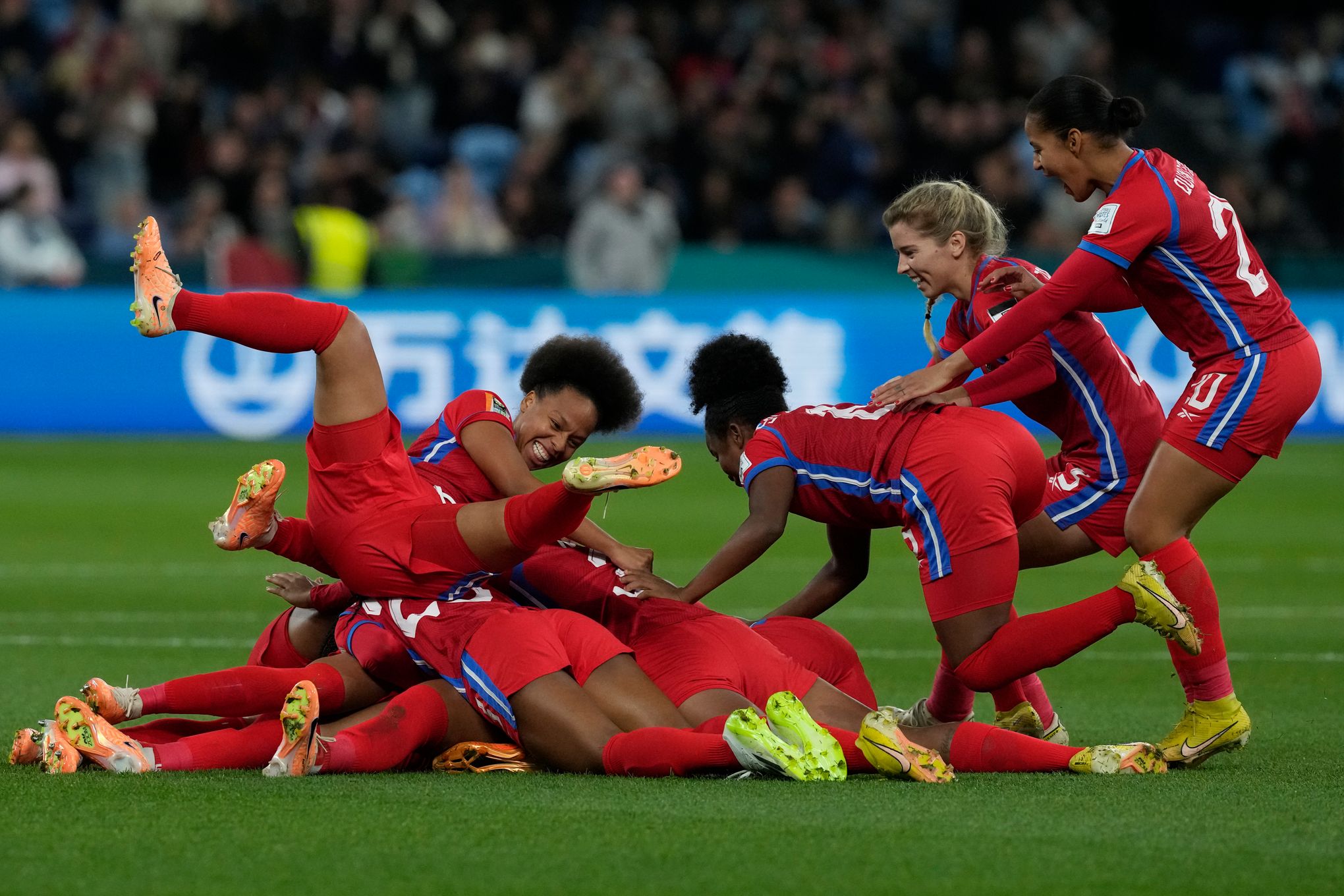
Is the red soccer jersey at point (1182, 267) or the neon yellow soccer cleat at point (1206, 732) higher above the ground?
the red soccer jersey at point (1182, 267)

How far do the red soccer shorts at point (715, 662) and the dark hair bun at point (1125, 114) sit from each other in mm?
1768

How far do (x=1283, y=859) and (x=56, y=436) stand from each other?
12.6 metres

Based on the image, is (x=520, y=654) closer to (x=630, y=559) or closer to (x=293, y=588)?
(x=630, y=559)

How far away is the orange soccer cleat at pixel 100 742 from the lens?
4.50 metres

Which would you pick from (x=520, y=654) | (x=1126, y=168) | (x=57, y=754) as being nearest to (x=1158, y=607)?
(x=1126, y=168)

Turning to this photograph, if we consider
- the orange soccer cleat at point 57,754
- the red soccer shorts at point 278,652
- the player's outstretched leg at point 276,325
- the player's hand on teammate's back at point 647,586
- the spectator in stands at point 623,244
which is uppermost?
the spectator in stands at point 623,244

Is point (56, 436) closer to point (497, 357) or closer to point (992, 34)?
point (497, 357)

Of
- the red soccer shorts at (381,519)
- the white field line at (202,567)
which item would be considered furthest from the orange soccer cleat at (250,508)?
the white field line at (202,567)

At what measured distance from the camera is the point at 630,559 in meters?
5.21

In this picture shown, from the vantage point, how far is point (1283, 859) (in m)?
3.63

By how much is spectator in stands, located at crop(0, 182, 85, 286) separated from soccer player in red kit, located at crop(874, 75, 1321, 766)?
38.1 feet

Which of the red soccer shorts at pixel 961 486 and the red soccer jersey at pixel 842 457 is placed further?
the red soccer jersey at pixel 842 457

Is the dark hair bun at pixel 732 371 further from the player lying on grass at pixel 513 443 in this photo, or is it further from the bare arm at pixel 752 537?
the bare arm at pixel 752 537

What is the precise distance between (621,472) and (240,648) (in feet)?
9.52
